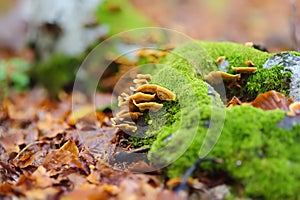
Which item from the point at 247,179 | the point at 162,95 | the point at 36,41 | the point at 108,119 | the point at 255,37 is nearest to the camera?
the point at 247,179

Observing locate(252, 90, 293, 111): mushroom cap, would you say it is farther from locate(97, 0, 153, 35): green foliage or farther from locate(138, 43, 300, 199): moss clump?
locate(97, 0, 153, 35): green foliage

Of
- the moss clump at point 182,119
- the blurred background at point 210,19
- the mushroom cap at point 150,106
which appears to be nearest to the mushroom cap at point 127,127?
the mushroom cap at point 150,106

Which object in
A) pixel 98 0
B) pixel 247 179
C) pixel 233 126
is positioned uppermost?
pixel 98 0

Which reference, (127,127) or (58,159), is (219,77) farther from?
(58,159)

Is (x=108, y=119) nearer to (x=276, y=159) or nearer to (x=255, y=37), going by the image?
(x=276, y=159)

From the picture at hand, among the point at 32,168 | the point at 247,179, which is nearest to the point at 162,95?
the point at 247,179

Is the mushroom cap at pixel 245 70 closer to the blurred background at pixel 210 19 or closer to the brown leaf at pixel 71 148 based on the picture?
the brown leaf at pixel 71 148
